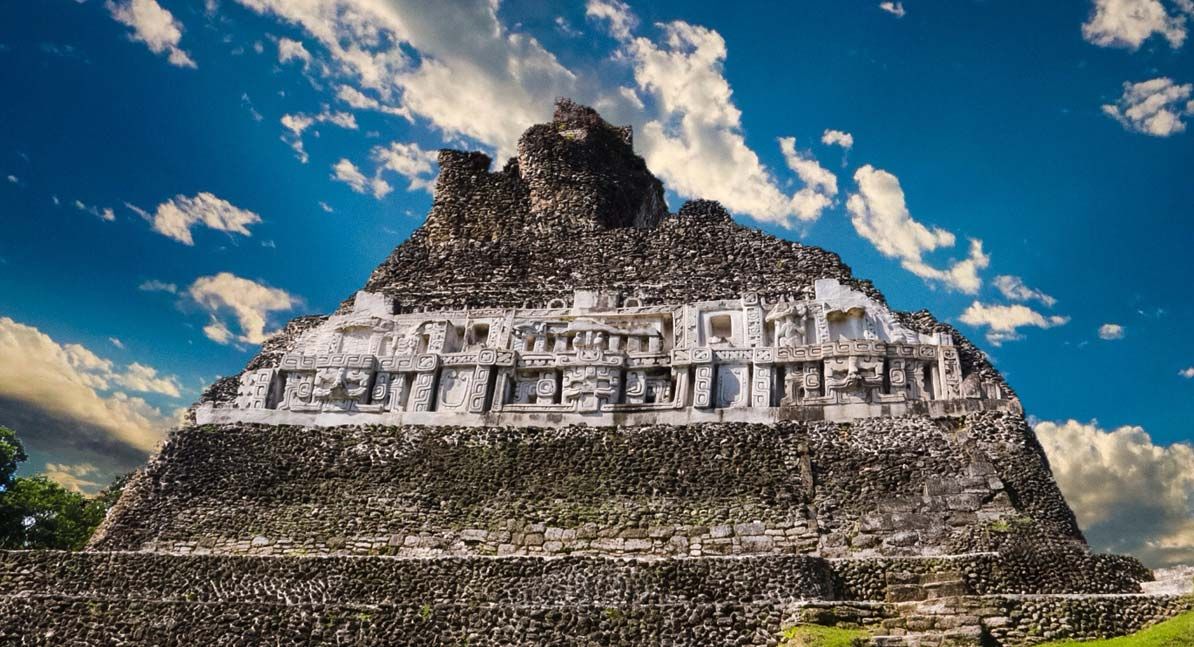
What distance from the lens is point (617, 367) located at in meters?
16.0

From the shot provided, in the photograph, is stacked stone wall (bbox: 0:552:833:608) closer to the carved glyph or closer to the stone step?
the stone step

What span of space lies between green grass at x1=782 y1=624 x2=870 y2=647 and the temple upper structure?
223 inches

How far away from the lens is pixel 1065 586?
1097cm

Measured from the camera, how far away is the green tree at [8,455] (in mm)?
23594

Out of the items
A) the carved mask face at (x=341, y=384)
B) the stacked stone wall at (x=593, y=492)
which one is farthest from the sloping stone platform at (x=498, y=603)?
the carved mask face at (x=341, y=384)

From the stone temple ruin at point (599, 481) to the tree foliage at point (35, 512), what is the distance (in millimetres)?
11070

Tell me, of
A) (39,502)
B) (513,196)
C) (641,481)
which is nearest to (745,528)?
(641,481)

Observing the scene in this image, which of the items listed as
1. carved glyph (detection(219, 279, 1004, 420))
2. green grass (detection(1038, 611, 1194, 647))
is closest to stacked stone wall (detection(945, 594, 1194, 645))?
green grass (detection(1038, 611, 1194, 647))

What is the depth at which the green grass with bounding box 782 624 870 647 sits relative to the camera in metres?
8.73

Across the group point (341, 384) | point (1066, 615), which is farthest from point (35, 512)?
point (1066, 615)

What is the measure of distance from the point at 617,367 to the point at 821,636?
7707 millimetres

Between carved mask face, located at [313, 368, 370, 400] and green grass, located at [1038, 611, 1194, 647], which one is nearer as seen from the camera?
green grass, located at [1038, 611, 1194, 647]

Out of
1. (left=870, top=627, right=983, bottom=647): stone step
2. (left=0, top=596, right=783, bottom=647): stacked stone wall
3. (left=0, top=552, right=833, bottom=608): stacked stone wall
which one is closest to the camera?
(left=870, top=627, right=983, bottom=647): stone step

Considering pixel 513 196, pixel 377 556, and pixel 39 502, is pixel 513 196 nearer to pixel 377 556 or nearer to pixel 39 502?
pixel 377 556
